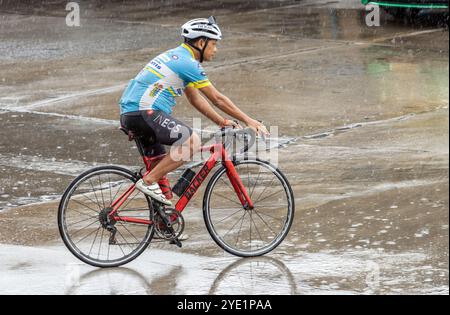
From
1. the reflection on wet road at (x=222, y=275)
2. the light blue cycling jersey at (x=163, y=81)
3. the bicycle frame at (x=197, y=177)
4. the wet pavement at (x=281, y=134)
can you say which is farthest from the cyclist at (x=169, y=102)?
Result: the wet pavement at (x=281, y=134)

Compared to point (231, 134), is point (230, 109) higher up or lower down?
higher up

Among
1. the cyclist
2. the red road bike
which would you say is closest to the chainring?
the red road bike

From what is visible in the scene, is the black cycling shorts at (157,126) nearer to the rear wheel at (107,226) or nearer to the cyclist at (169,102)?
the cyclist at (169,102)

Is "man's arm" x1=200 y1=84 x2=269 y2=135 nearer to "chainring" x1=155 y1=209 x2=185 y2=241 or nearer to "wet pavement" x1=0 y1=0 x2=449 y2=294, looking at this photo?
"chainring" x1=155 y1=209 x2=185 y2=241

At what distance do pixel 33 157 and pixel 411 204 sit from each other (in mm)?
3966

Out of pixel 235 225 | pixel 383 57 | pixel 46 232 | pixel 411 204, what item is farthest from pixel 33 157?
pixel 383 57

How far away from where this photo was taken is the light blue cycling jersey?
7.59m

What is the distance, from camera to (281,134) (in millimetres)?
11727

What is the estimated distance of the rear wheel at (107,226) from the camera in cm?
769

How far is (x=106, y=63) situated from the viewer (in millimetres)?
15992

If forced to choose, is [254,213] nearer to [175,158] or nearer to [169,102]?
[175,158]

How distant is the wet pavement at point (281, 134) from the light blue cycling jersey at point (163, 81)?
1.09 metres

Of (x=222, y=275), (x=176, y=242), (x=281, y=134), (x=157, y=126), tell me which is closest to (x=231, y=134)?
(x=157, y=126)

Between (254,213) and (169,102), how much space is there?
137cm
